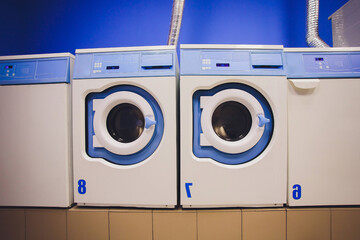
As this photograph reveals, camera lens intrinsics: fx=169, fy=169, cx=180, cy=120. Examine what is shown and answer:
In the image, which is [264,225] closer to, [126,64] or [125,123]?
[125,123]

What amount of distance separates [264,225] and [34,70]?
1621mm

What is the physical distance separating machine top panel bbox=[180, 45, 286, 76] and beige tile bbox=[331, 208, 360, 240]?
860 mm

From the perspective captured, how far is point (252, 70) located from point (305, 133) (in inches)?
18.3

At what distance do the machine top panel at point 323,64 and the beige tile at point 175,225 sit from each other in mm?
995

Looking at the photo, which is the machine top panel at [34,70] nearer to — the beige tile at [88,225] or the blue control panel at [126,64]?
the blue control panel at [126,64]

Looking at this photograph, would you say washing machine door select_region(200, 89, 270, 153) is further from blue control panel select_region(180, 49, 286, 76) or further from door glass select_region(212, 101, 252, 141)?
blue control panel select_region(180, 49, 286, 76)

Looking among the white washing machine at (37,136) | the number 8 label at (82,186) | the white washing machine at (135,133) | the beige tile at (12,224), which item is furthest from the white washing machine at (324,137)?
the beige tile at (12,224)

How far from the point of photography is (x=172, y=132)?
0.93 m

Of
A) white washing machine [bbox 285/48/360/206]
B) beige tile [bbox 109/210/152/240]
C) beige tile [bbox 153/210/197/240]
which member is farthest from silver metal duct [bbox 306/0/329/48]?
beige tile [bbox 109/210/152/240]

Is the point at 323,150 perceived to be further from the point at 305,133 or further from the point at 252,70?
the point at 252,70

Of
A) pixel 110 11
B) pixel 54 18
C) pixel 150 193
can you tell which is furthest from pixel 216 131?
pixel 54 18

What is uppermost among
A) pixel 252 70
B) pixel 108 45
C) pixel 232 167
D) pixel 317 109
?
pixel 108 45

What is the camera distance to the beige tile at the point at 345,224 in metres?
0.95

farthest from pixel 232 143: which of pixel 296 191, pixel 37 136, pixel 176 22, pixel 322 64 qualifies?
pixel 37 136
